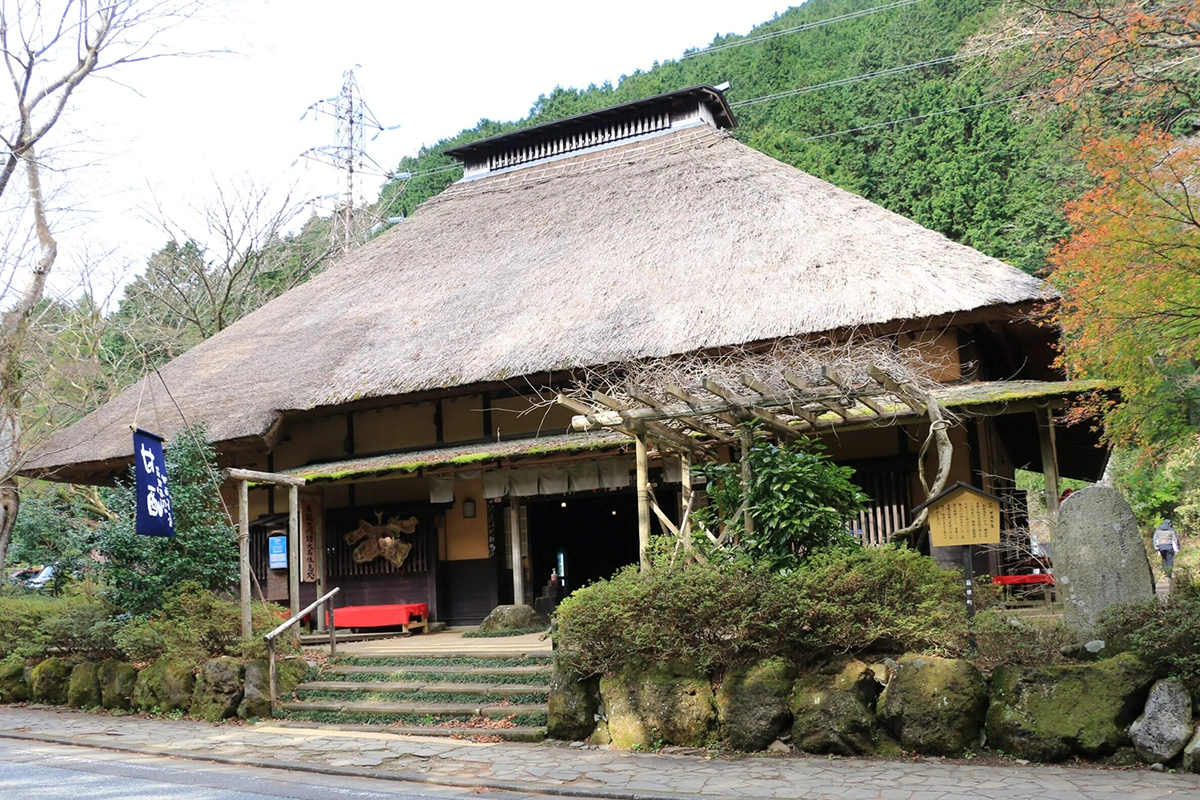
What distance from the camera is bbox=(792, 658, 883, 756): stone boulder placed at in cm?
805

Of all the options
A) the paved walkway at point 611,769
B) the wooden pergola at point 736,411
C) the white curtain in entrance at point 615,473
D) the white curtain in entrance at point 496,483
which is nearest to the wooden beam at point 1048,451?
the wooden pergola at point 736,411

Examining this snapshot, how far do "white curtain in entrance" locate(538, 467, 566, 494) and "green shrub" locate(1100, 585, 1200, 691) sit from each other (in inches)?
309

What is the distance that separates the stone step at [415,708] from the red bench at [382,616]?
4.13 metres

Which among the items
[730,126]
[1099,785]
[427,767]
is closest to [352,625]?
[427,767]

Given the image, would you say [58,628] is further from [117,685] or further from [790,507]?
[790,507]

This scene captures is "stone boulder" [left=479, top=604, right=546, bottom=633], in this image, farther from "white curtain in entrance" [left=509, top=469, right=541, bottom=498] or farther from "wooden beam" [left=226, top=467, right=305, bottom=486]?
"wooden beam" [left=226, top=467, right=305, bottom=486]

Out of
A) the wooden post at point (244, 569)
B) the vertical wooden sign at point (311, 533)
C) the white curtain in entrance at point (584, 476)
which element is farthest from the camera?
the vertical wooden sign at point (311, 533)

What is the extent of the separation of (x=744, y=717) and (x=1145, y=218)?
22.4 feet

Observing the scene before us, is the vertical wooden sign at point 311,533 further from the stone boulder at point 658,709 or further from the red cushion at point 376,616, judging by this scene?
the stone boulder at point 658,709

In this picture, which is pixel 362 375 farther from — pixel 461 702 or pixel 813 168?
pixel 813 168

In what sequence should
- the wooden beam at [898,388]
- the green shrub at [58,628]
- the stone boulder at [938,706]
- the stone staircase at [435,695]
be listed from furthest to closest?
1. the green shrub at [58,628]
2. the stone staircase at [435,695]
3. the wooden beam at [898,388]
4. the stone boulder at [938,706]

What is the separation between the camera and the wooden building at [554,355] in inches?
532

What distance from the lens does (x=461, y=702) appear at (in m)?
10.6

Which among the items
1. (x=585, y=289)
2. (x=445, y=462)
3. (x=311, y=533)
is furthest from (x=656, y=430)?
(x=311, y=533)
